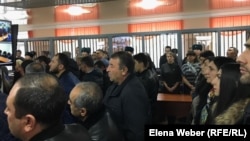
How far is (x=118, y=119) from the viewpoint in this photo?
8.64ft

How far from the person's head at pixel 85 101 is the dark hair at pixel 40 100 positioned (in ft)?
2.84

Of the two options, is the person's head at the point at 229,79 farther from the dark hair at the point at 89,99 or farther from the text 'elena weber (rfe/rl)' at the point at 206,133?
the dark hair at the point at 89,99

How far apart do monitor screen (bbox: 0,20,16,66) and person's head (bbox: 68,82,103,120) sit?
2190mm

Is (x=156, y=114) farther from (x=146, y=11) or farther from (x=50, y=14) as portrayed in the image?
(x=50, y=14)

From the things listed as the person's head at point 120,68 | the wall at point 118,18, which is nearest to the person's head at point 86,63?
the person's head at point 120,68

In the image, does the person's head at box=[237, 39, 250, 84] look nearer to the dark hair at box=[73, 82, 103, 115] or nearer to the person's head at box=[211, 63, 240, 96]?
the person's head at box=[211, 63, 240, 96]

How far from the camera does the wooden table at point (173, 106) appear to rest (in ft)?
16.2

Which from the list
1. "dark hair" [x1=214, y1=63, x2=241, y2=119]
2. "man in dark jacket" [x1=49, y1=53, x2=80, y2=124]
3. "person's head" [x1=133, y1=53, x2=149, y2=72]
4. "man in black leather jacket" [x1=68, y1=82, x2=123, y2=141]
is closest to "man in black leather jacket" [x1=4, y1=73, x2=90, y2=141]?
"man in black leather jacket" [x1=68, y1=82, x2=123, y2=141]

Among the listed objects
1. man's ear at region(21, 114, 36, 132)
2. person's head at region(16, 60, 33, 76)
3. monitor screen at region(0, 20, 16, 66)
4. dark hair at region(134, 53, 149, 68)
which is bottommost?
man's ear at region(21, 114, 36, 132)

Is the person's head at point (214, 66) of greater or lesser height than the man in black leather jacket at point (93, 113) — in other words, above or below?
above

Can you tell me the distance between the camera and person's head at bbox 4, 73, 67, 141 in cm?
129

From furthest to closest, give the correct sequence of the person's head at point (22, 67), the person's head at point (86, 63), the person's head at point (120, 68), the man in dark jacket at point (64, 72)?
the person's head at point (22, 67) < the person's head at point (86, 63) < the man in dark jacket at point (64, 72) < the person's head at point (120, 68)

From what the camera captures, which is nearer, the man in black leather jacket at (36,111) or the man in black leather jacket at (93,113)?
the man in black leather jacket at (36,111)

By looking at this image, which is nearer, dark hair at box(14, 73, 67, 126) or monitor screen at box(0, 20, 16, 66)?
dark hair at box(14, 73, 67, 126)
